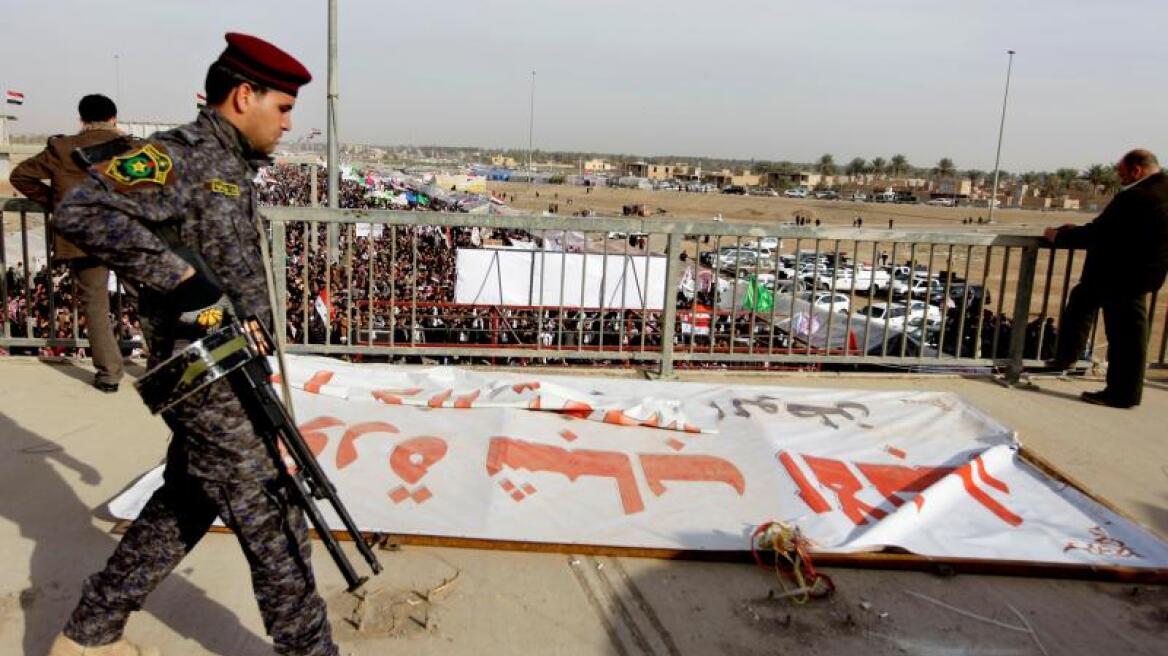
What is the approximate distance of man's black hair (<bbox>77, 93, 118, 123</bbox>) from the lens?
14.9 ft

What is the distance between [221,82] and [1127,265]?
538cm

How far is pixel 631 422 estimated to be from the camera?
14.3 ft

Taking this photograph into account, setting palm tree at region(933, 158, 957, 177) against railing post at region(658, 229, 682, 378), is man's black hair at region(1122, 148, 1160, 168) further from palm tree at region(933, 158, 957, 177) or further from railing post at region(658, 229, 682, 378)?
palm tree at region(933, 158, 957, 177)

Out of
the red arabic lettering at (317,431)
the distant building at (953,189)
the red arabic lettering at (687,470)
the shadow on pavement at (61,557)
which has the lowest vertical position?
the shadow on pavement at (61,557)

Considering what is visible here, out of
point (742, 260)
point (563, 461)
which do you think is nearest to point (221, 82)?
point (563, 461)

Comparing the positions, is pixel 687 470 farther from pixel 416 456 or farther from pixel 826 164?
pixel 826 164

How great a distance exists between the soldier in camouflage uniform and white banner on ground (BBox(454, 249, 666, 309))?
4.11 metres

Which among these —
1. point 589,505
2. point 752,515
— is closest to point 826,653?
point 752,515

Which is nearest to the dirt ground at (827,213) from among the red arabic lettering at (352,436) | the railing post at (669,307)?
the railing post at (669,307)

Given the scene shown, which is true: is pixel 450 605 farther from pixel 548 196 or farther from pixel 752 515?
pixel 548 196

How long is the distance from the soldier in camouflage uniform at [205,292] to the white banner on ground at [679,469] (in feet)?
3.27

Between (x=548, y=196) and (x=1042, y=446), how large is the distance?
11026 centimetres

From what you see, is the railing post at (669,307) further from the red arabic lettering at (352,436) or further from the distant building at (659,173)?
the distant building at (659,173)

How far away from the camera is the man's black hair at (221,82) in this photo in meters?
2.12
